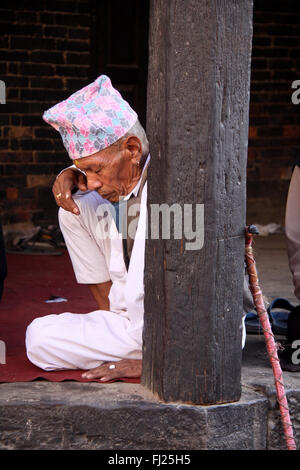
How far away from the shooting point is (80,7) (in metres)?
7.91

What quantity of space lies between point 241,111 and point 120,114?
631 millimetres

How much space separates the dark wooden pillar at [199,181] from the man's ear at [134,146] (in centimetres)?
30

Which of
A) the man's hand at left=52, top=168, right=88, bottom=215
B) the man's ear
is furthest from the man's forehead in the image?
the man's hand at left=52, top=168, right=88, bottom=215

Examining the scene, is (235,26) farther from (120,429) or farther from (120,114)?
(120,429)

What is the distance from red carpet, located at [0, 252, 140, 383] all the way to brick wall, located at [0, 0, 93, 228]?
0.90 meters

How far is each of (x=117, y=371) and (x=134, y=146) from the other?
3.31 feet

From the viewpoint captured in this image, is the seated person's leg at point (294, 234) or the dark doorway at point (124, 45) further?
the dark doorway at point (124, 45)

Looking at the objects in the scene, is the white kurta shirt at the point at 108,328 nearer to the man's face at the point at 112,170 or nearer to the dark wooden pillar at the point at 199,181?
the man's face at the point at 112,170

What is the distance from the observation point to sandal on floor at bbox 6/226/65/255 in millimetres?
7469

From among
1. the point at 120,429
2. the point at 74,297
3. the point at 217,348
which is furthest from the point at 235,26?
the point at 74,297

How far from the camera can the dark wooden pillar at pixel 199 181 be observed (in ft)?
10.2

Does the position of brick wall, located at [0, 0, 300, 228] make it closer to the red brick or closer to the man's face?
the red brick
